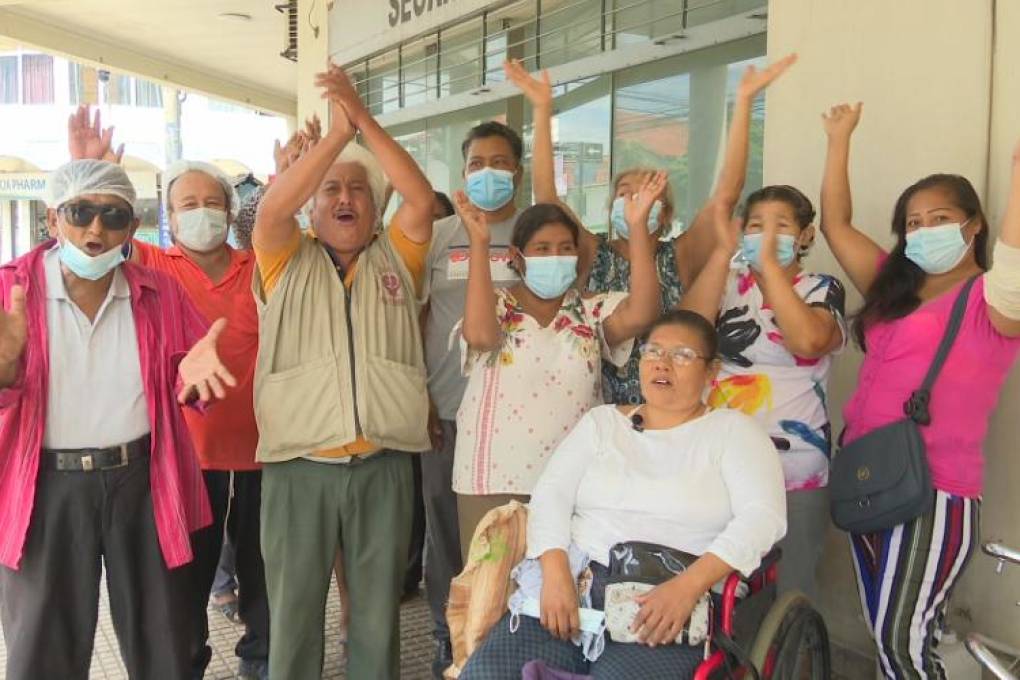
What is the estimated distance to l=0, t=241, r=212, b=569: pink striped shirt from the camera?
7.04 feet


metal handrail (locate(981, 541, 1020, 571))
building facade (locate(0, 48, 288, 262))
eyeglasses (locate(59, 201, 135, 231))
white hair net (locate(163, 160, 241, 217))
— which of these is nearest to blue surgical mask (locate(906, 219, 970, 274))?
metal handrail (locate(981, 541, 1020, 571))

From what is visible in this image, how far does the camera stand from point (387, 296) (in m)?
2.41

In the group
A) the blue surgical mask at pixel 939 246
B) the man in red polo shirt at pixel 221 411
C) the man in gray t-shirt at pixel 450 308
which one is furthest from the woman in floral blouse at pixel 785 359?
the man in red polo shirt at pixel 221 411

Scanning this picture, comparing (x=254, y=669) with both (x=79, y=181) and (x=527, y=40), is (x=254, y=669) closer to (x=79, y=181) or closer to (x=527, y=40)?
(x=79, y=181)

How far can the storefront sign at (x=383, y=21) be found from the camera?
19.3ft

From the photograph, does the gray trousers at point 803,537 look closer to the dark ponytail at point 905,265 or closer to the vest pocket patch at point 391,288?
the dark ponytail at point 905,265

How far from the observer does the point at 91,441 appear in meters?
2.22

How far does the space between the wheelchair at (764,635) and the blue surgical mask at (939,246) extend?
0.86 m

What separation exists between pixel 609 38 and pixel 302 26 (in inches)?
171

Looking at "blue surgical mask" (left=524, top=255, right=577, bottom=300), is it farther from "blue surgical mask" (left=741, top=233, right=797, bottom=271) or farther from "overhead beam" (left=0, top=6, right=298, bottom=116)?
"overhead beam" (left=0, top=6, right=298, bottom=116)

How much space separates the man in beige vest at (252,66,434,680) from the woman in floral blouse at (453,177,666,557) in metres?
0.18

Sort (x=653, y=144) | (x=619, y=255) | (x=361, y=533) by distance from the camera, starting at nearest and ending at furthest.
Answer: (x=361, y=533) < (x=619, y=255) < (x=653, y=144)

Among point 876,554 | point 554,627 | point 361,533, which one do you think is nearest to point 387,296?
point 361,533

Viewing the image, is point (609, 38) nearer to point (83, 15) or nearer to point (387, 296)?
point (387, 296)
